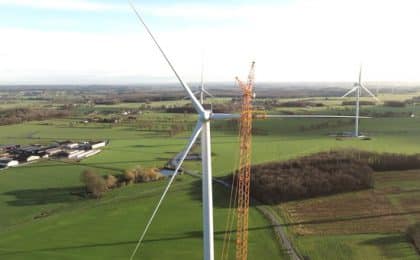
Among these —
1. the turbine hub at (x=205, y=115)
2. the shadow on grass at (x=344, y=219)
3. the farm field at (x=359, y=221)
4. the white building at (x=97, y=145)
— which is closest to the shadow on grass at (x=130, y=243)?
the shadow on grass at (x=344, y=219)

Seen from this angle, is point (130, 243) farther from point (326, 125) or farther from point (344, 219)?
point (326, 125)

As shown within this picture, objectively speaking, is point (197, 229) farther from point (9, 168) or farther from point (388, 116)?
point (388, 116)

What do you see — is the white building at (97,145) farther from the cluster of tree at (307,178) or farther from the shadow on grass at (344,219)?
the shadow on grass at (344,219)

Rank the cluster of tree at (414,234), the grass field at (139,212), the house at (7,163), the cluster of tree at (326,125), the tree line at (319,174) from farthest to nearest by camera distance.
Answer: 1. the cluster of tree at (326,125)
2. the house at (7,163)
3. the tree line at (319,174)
4. the cluster of tree at (414,234)
5. the grass field at (139,212)

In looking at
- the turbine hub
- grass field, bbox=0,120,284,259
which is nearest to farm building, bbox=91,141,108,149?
grass field, bbox=0,120,284,259

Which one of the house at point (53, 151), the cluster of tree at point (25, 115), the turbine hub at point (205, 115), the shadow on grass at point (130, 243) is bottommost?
the shadow on grass at point (130, 243)

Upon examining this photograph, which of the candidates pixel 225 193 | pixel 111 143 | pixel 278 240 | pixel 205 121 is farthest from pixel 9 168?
pixel 205 121
